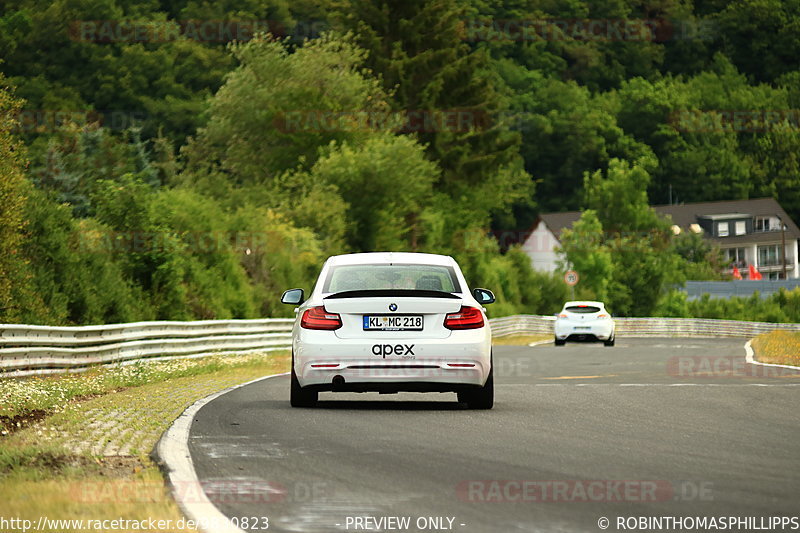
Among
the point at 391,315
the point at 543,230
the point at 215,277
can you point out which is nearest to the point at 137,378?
the point at 391,315

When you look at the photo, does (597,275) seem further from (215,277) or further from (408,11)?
(215,277)

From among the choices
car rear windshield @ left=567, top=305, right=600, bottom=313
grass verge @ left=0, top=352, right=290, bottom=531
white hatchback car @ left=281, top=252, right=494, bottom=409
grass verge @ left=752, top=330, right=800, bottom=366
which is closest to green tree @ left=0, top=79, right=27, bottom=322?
grass verge @ left=0, top=352, right=290, bottom=531

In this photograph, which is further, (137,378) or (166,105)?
(166,105)

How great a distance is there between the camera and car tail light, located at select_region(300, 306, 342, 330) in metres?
14.0

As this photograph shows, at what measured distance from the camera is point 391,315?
13.9 m

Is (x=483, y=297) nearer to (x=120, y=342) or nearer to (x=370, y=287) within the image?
(x=370, y=287)

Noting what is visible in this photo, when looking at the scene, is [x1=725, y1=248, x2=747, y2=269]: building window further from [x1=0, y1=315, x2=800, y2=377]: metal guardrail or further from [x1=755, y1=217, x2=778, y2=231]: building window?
[x1=0, y1=315, x2=800, y2=377]: metal guardrail

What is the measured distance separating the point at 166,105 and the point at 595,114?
5632 cm

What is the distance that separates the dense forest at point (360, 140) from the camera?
33.5 metres

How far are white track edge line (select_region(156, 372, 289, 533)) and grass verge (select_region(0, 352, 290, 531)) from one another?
0.09 meters

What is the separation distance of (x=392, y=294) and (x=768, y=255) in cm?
14033

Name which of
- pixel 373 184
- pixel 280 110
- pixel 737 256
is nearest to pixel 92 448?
pixel 373 184

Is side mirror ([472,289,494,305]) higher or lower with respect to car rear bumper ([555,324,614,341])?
higher

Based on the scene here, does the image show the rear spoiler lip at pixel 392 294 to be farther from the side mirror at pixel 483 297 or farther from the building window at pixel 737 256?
the building window at pixel 737 256
